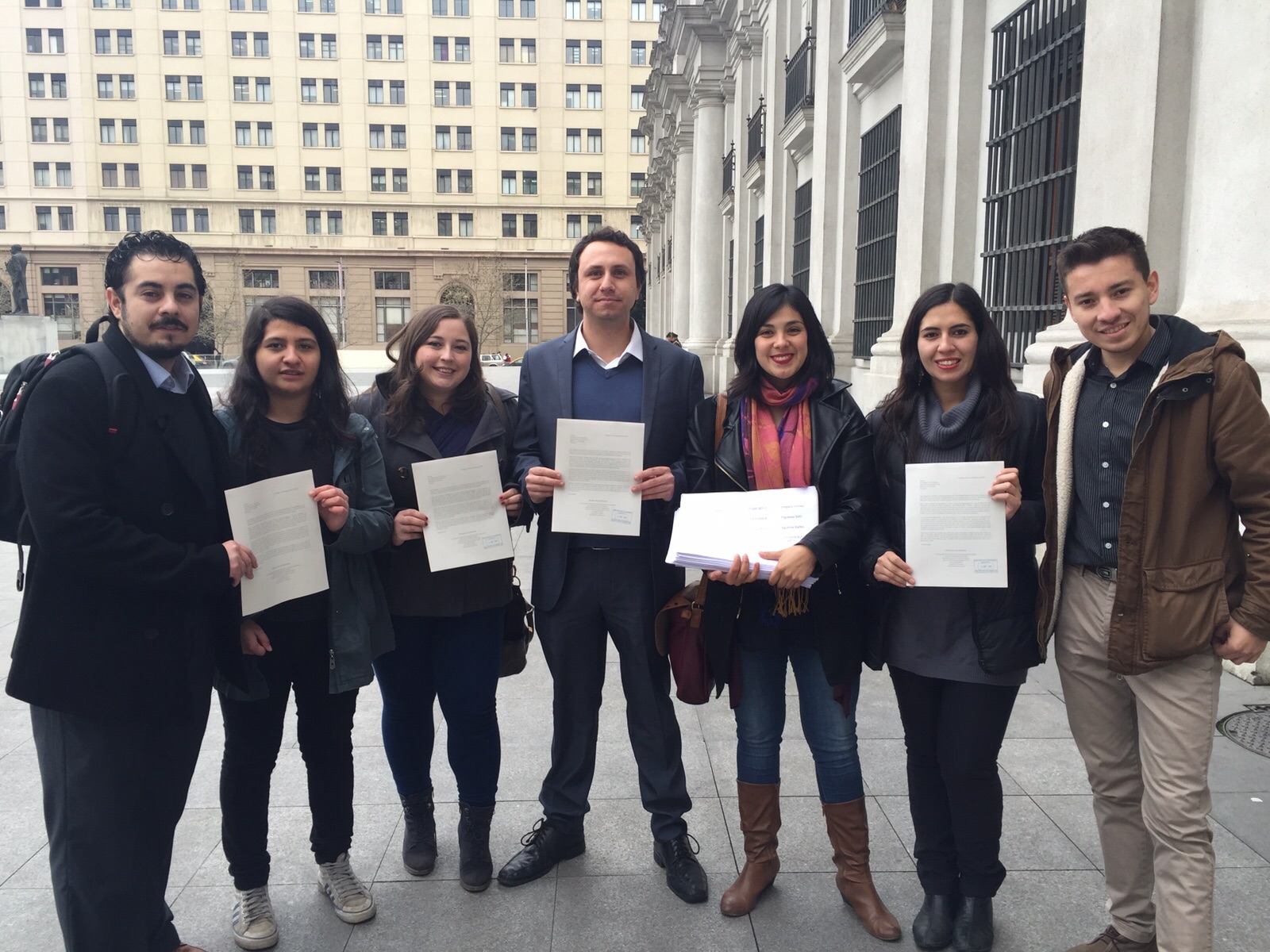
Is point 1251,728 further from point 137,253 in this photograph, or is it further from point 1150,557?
point 137,253

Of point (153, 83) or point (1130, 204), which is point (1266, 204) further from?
point (153, 83)

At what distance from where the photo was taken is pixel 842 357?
13016mm

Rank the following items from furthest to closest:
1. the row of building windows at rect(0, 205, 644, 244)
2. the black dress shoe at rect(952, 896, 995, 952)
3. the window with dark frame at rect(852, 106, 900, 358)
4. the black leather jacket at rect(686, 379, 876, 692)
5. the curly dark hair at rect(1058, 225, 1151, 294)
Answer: the row of building windows at rect(0, 205, 644, 244) → the window with dark frame at rect(852, 106, 900, 358) → the black leather jacket at rect(686, 379, 876, 692) → the black dress shoe at rect(952, 896, 995, 952) → the curly dark hair at rect(1058, 225, 1151, 294)

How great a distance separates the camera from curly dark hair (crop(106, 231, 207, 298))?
273cm

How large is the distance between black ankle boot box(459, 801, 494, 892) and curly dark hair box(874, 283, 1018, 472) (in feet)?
6.83

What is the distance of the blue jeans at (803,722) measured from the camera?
333 cm

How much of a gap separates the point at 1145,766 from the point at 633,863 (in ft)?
6.15

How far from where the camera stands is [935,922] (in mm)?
3146

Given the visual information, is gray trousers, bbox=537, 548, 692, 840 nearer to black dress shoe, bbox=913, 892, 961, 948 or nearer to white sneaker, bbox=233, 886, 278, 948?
black dress shoe, bbox=913, 892, 961, 948

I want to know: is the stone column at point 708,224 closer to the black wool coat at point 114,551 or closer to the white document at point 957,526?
the white document at point 957,526

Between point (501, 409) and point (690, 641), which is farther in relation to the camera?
point (501, 409)

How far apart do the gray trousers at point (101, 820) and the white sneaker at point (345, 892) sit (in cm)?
72

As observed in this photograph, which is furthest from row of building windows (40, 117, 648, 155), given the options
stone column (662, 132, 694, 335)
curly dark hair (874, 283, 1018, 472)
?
curly dark hair (874, 283, 1018, 472)

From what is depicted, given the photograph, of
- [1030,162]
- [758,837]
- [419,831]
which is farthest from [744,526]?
[1030,162]
